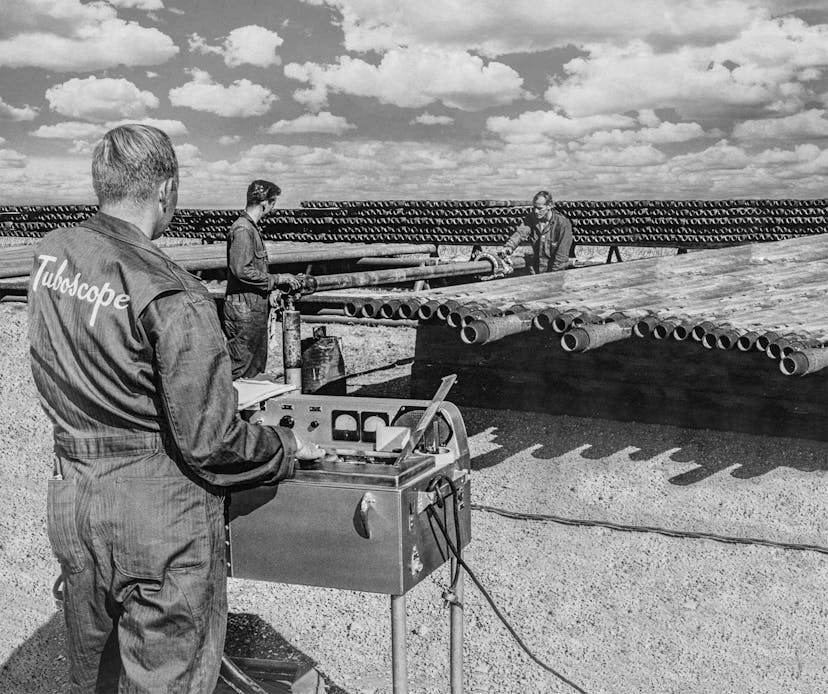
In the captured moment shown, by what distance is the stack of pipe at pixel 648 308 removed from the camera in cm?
598

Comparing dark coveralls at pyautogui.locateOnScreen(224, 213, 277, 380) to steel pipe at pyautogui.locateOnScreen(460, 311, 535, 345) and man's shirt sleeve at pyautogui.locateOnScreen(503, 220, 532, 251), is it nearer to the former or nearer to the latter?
steel pipe at pyautogui.locateOnScreen(460, 311, 535, 345)

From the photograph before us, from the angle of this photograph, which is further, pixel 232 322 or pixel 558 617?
pixel 232 322

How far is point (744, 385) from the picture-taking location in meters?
7.99

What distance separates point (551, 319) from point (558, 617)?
2.10 metres

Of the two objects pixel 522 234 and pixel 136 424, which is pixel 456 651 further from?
pixel 522 234

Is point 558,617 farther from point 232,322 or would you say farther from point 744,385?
point 232,322

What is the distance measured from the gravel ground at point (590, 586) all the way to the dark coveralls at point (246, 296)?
6.99 feet

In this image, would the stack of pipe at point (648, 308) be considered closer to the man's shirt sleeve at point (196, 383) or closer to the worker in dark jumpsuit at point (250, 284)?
A: the worker in dark jumpsuit at point (250, 284)

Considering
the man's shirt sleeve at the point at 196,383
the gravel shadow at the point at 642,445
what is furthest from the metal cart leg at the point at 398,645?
the gravel shadow at the point at 642,445

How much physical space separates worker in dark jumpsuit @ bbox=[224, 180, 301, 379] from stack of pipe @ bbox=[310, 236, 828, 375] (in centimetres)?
67

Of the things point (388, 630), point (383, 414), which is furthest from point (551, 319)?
point (383, 414)

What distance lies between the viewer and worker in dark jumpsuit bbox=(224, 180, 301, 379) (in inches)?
309

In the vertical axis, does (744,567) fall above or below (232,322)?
below

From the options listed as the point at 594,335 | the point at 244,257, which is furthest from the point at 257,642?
the point at 244,257
